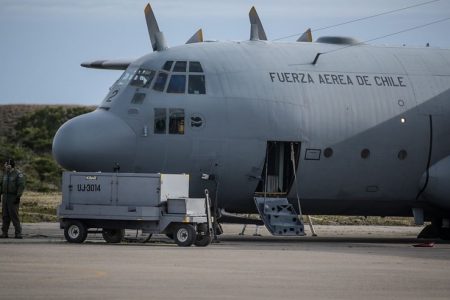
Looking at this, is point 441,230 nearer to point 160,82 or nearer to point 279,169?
point 279,169

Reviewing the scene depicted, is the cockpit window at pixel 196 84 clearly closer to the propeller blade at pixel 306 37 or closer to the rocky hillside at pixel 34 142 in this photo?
the propeller blade at pixel 306 37

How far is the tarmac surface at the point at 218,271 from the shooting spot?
1664 cm

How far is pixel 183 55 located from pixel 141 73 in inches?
46.7

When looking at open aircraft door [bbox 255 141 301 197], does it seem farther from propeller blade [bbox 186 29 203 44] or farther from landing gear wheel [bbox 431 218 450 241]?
landing gear wheel [bbox 431 218 450 241]

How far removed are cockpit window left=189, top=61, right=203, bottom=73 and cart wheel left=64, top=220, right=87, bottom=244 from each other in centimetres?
536

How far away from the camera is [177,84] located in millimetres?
30641

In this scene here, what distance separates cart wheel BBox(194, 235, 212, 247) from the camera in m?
28.0

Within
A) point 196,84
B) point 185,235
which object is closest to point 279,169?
point 196,84

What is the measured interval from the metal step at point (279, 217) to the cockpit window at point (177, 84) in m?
3.47

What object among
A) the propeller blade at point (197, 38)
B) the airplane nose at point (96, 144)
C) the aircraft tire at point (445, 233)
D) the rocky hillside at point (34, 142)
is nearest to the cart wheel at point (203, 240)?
the airplane nose at point (96, 144)

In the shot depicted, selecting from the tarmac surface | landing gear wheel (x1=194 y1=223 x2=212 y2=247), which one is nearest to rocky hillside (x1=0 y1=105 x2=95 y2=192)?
landing gear wheel (x1=194 y1=223 x2=212 y2=247)

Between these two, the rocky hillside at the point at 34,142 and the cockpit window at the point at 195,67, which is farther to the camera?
the rocky hillside at the point at 34,142

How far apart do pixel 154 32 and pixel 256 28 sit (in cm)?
295

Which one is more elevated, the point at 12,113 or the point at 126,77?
the point at 12,113
